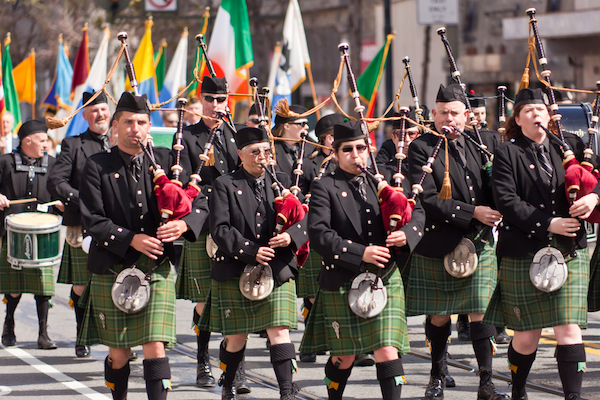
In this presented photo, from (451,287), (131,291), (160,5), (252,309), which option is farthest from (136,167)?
(160,5)

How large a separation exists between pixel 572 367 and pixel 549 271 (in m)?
0.51

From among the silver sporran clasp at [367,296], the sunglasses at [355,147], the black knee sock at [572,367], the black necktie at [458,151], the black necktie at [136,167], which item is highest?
the sunglasses at [355,147]

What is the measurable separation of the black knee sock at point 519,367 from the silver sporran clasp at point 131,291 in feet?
6.57

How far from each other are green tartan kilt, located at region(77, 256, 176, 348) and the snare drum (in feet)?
6.99

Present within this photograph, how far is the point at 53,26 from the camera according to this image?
29.8 meters

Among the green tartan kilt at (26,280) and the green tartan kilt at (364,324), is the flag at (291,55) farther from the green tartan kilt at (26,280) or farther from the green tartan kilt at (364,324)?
the green tartan kilt at (364,324)

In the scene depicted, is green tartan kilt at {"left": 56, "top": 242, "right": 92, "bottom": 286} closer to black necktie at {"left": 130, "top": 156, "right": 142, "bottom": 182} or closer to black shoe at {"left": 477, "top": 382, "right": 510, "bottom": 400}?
black necktie at {"left": 130, "top": 156, "right": 142, "bottom": 182}

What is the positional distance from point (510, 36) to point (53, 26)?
15.8 metres

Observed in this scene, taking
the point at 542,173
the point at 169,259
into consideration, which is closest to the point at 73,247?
the point at 169,259

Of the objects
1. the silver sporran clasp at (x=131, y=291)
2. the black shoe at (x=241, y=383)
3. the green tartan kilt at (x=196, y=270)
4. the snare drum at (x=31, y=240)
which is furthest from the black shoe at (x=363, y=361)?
the snare drum at (x=31, y=240)

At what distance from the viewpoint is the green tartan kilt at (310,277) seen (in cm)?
687

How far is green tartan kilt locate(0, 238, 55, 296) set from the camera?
7379 mm

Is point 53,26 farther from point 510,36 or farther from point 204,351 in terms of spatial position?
point 204,351

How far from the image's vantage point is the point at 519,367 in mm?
4961
